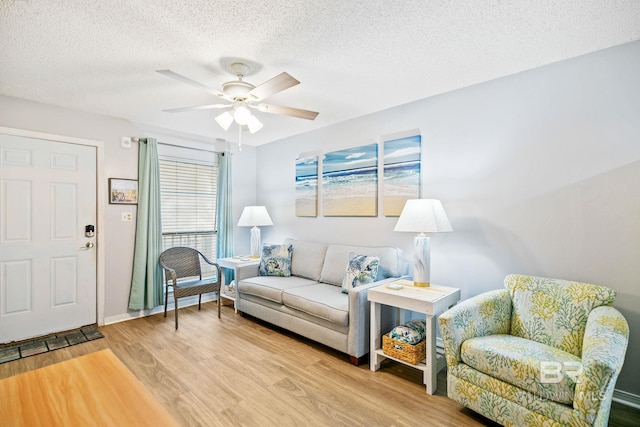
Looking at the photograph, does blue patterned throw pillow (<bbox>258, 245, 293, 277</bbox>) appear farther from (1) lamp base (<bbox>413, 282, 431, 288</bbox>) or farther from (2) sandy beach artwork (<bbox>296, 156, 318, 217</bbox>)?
(1) lamp base (<bbox>413, 282, 431, 288</bbox>)

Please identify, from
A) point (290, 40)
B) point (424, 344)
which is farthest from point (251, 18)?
point (424, 344)

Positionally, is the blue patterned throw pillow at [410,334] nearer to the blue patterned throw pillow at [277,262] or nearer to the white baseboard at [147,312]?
the blue patterned throw pillow at [277,262]

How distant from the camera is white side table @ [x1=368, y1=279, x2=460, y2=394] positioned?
7.43ft

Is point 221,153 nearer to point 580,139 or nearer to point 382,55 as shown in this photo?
point 382,55

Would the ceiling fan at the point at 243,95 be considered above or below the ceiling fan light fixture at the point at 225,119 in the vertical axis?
above

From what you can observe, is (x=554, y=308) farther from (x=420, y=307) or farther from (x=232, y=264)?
(x=232, y=264)

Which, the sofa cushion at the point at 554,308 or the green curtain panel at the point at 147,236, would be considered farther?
the green curtain panel at the point at 147,236

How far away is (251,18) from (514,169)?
2.26 m

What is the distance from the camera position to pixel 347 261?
341 centimetres

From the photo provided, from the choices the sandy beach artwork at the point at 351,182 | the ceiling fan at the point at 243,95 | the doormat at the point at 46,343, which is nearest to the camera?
the ceiling fan at the point at 243,95

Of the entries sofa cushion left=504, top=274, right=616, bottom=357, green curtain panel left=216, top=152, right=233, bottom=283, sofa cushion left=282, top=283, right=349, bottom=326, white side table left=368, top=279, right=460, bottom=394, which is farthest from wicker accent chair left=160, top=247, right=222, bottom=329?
sofa cushion left=504, top=274, right=616, bottom=357

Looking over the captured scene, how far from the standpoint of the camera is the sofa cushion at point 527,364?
5.20 ft

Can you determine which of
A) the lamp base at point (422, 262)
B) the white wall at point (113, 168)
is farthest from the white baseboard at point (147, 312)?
the lamp base at point (422, 262)

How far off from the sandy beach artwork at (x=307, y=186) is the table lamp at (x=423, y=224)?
5.72 ft
